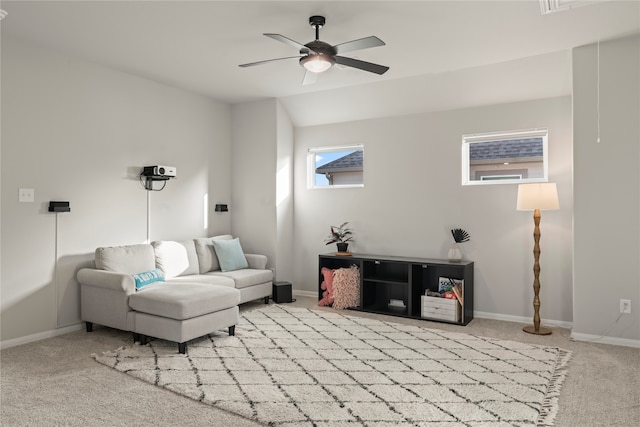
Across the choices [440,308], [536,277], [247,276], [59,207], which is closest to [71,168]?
[59,207]

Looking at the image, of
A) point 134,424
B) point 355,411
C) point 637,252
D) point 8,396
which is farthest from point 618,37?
point 8,396

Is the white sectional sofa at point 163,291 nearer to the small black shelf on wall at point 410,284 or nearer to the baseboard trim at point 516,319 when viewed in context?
the small black shelf on wall at point 410,284

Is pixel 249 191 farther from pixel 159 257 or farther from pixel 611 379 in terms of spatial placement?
pixel 611 379

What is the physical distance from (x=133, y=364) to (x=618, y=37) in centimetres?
486

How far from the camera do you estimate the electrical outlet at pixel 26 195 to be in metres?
3.85

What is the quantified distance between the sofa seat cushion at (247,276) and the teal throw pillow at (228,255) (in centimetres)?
8

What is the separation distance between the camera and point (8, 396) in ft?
9.12

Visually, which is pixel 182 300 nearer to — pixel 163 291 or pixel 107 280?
pixel 163 291

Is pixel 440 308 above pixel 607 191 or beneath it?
beneath

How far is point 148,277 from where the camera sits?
4.21 m

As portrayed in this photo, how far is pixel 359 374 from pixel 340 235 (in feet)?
8.90

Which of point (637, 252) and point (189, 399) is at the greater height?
point (637, 252)

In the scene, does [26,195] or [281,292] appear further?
[281,292]

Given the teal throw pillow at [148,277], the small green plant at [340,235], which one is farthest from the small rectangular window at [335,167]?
the teal throw pillow at [148,277]
